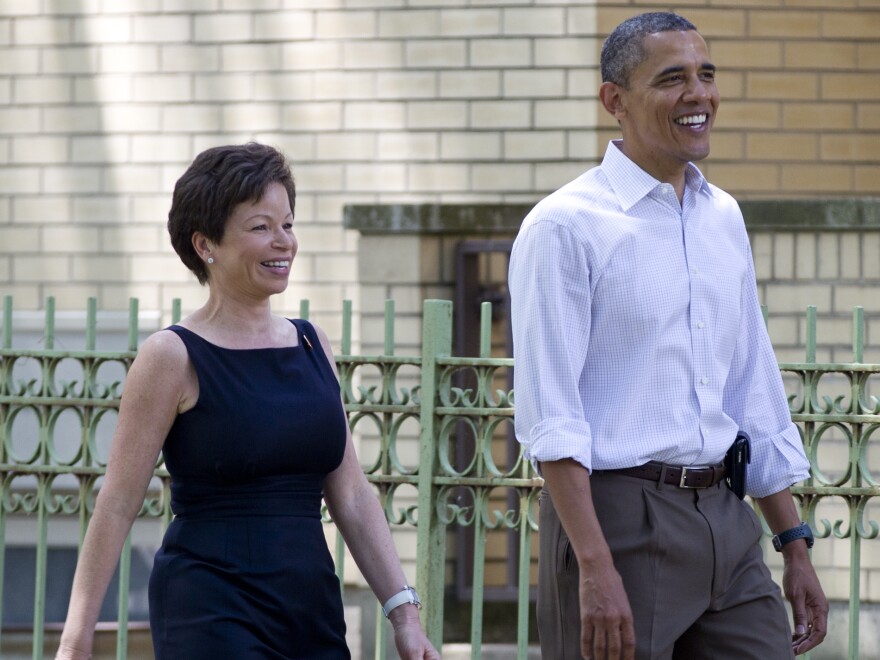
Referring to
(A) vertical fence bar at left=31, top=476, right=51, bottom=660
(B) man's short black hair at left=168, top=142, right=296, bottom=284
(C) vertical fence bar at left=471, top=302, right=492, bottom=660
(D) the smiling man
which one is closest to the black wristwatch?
(D) the smiling man

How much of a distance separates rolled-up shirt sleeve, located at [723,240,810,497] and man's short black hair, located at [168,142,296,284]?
1.06 meters

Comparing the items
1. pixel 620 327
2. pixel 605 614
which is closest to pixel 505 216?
→ pixel 620 327

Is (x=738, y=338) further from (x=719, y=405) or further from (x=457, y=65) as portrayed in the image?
(x=457, y=65)

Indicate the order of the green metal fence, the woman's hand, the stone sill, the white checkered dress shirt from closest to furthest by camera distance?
the white checkered dress shirt
the woman's hand
the green metal fence
the stone sill

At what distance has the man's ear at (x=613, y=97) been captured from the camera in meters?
2.99

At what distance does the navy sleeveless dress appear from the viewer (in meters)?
2.81

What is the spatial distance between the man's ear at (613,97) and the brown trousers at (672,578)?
78 cm

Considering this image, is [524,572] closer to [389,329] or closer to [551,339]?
[389,329]

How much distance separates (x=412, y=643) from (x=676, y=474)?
653mm

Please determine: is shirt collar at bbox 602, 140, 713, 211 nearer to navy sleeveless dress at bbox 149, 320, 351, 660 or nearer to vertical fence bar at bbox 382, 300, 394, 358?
navy sleeveless dress at bbox 149, 320, 351, 660

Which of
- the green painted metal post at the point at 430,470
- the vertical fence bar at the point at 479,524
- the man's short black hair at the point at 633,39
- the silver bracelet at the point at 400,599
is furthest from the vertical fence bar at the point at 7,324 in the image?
the man's short black hair at the point at 633,39

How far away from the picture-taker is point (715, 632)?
2.89 metres

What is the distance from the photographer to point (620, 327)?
2.84 metres

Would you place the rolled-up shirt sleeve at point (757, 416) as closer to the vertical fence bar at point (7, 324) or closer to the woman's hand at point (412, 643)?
the woman's hand at point (412, 643)
